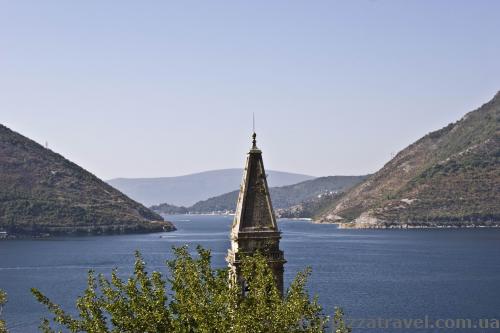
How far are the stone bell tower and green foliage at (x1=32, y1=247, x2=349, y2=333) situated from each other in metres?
0.64

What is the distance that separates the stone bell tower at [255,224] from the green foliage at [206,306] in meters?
0.64

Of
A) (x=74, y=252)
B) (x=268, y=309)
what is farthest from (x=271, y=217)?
(x=74, y=252)

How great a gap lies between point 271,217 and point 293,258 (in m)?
147

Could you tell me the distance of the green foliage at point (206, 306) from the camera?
21609 mm

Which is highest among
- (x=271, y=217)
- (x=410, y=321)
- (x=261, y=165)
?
(x=261, y=165)

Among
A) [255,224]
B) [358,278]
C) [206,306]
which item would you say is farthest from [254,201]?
[358,278]

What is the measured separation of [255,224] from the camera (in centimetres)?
2500

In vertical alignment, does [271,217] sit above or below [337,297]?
above

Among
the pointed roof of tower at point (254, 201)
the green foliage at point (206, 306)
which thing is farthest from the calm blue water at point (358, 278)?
the pointed roof of tower at point (254, 201)

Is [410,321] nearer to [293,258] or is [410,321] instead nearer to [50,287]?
[50,287]

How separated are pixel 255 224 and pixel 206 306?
12.7 feet

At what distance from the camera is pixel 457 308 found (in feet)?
337

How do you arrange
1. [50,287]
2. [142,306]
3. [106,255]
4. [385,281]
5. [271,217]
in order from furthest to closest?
[106,255]
[385,281]
[50,287]
[271,217]
[142,306]

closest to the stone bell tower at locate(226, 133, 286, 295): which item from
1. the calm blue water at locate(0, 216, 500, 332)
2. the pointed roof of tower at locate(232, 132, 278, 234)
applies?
the pointed roof of tower at locate(232, 132, 278, 234)
